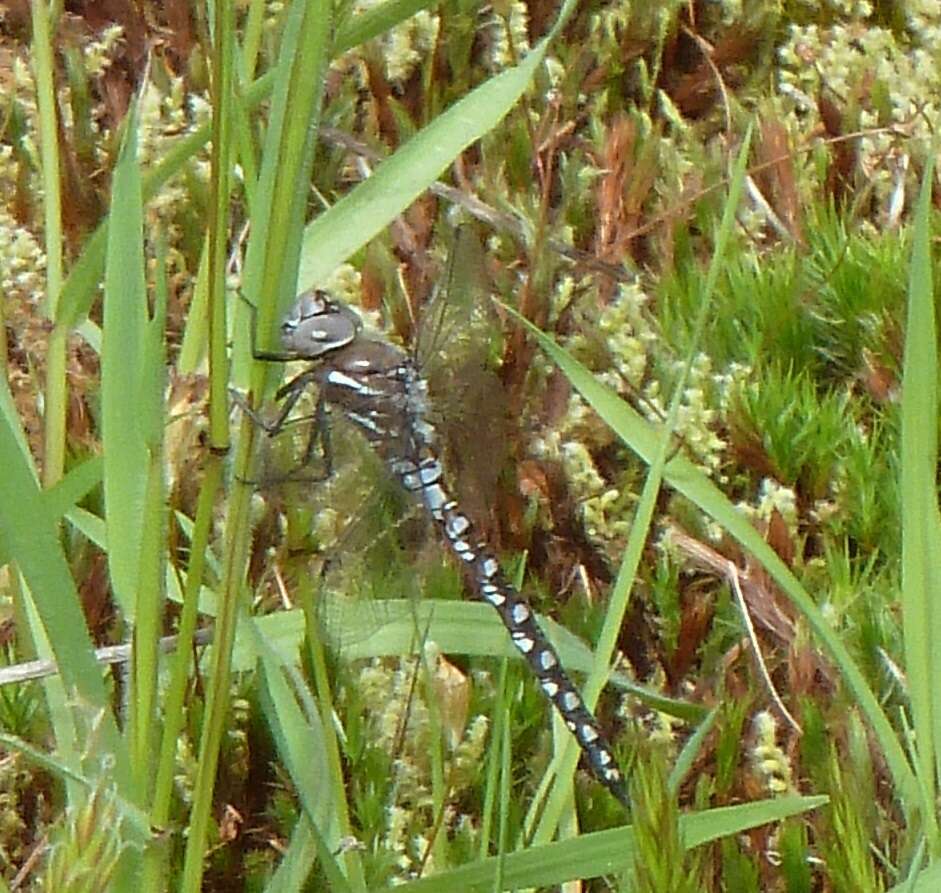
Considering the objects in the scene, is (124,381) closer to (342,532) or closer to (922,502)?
(922,502)

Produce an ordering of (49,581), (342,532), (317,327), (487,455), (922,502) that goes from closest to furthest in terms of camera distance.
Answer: (49,581) → (922,502) → (317,327) → (342,532) → (487,455)

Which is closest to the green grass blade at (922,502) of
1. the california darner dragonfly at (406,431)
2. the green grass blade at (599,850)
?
the green grass blade at (599,850)

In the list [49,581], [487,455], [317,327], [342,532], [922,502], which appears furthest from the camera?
[487,455]

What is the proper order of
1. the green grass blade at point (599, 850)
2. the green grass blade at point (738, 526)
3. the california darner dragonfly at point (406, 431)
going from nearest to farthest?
the green grass blade at point (599, 850)
the green grass blade at point (738, 526)
the california darner dragonfly at point (406, 431)

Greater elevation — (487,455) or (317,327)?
(317,327)

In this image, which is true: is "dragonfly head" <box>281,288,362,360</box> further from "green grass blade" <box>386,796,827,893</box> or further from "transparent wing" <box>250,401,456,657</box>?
"green grass blade" <box>386,796,827,893</box>

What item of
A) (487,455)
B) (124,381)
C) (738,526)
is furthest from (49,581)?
(487,455)

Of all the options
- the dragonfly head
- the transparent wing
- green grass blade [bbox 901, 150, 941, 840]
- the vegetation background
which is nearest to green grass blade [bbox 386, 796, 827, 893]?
the vegetation background

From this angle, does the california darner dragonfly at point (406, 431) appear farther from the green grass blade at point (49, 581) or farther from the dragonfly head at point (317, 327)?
the green grass blade at point (49, 581)

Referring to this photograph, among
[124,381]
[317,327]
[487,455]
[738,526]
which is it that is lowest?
[487,455]
